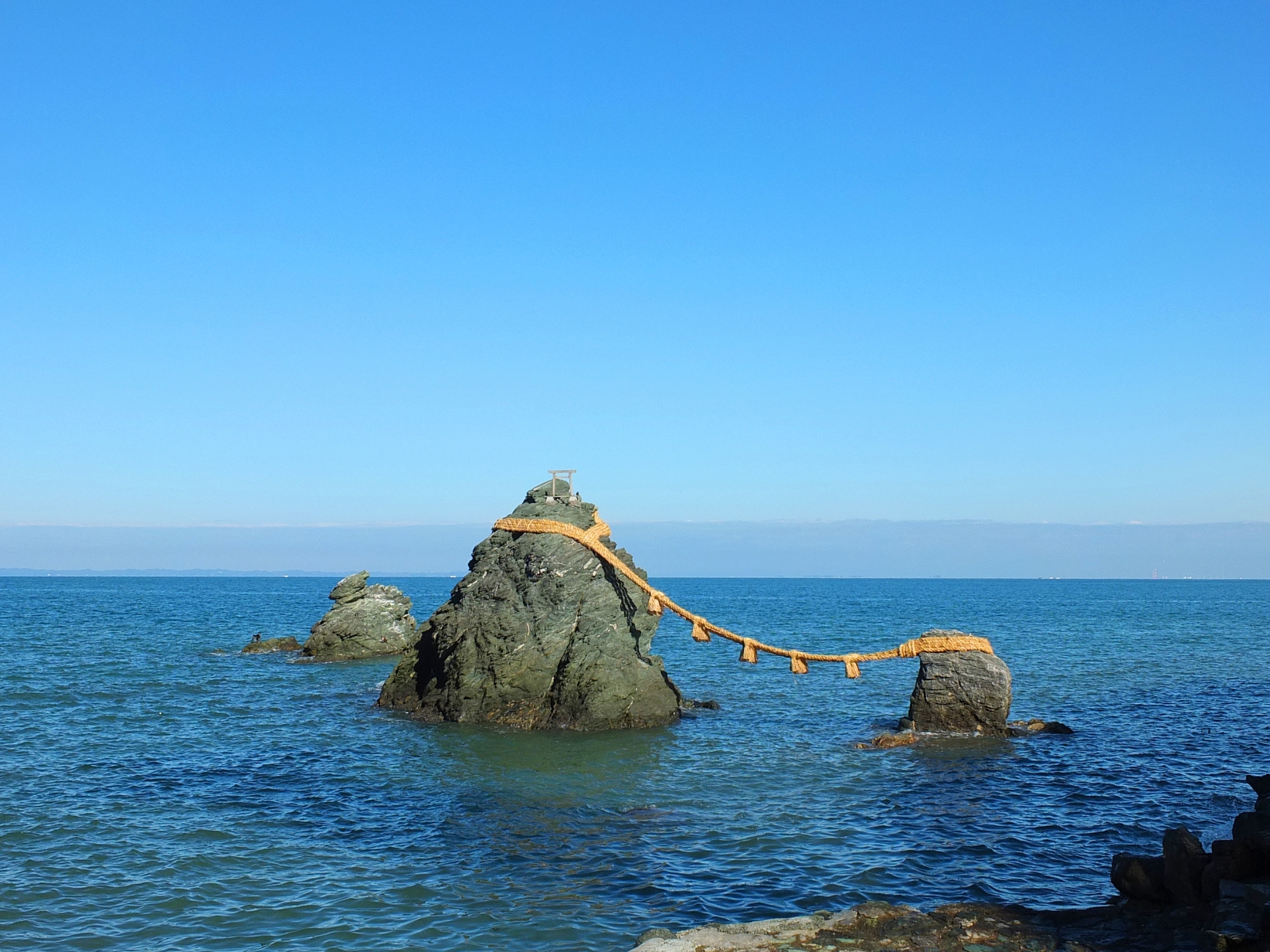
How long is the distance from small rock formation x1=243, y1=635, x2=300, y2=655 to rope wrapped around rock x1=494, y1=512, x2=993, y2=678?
24.6m

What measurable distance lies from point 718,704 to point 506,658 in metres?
7.54

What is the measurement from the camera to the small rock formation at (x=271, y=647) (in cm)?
→ 4567

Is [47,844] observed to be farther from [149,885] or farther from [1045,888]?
[1045,888]

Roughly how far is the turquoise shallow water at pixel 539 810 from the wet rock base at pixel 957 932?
90 centimetres

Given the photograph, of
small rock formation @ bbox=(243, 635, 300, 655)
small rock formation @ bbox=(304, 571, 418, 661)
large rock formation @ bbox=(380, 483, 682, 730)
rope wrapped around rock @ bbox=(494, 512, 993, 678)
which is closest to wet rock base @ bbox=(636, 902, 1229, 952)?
rope wrapped around rock @ bbox=(494, 512, 993, 678)

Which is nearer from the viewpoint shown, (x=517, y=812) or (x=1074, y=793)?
(x=517, y=812)

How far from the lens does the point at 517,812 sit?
1656 cm

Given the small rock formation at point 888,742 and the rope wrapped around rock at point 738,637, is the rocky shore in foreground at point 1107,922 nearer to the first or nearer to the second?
the rope wrapped around rock at point 738,637

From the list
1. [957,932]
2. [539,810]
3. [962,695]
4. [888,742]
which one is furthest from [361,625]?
[957,932]

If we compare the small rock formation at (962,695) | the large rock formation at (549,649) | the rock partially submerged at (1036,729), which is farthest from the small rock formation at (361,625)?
the rock partially submerged at (1036,729)

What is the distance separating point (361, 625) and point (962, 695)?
2812 centimetres

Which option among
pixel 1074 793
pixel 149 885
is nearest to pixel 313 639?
pixel 149 885

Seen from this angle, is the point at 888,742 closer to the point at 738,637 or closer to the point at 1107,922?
the point at 738,637

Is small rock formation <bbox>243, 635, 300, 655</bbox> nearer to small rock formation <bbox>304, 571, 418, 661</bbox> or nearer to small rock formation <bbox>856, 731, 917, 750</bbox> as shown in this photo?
small rock formation <bbox>304, 571, 418, 661</bbox>
